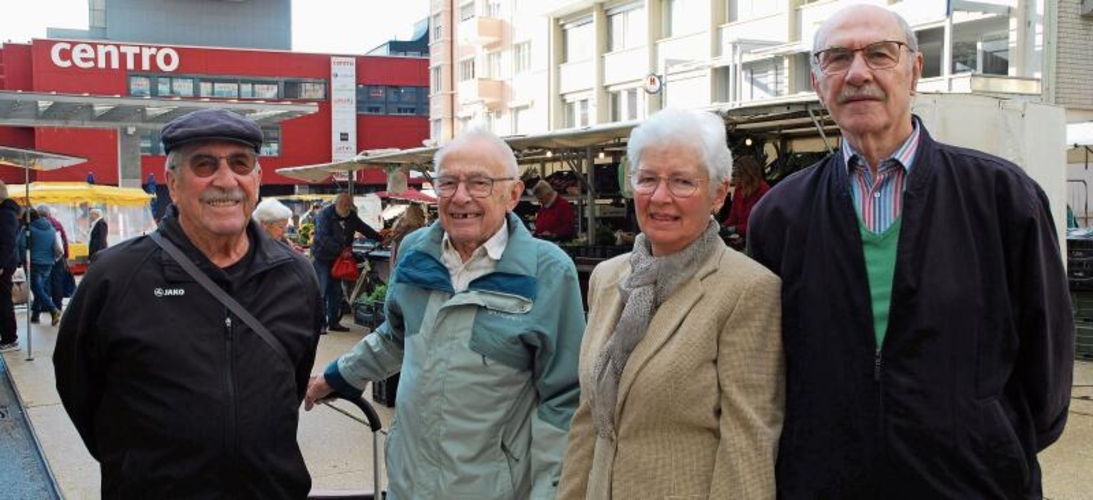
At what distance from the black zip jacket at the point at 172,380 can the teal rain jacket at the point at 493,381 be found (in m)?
0.40

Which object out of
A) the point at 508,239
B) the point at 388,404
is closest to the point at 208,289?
the point at 508,239

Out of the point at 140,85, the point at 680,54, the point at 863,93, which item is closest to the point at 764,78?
the point at 680,54

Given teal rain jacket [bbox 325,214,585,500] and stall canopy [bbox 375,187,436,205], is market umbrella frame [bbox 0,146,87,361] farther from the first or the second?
teal rain jacket [bbox 325,214,585,500]

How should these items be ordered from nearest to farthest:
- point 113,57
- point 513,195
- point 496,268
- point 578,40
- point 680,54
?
point 496,268 → point 513,195 → point 680,54 → point 578,40 → point 113,57

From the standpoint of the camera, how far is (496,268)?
2893 millimetres

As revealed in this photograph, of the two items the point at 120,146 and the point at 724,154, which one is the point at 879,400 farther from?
the point at 120,146

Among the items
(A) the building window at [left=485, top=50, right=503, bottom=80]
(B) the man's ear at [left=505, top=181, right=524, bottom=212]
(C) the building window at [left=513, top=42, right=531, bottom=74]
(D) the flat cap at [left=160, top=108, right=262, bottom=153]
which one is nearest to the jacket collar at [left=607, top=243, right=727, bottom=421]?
(B) the man's ear at [left=505, top=181, right=524, bottom=212]

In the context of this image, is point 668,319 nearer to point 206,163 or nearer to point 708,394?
point 708,394

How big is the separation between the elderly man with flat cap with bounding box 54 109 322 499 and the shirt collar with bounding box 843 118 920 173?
5.22ft

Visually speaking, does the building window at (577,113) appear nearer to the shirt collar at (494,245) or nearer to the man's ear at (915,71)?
the shirt collar at (494,245)

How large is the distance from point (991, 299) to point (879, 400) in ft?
1.01

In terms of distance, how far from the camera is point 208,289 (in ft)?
8.75

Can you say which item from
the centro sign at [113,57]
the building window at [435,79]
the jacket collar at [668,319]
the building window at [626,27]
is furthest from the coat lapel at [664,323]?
the centro sign at [113,57]

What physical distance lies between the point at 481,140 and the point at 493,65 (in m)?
41.8
